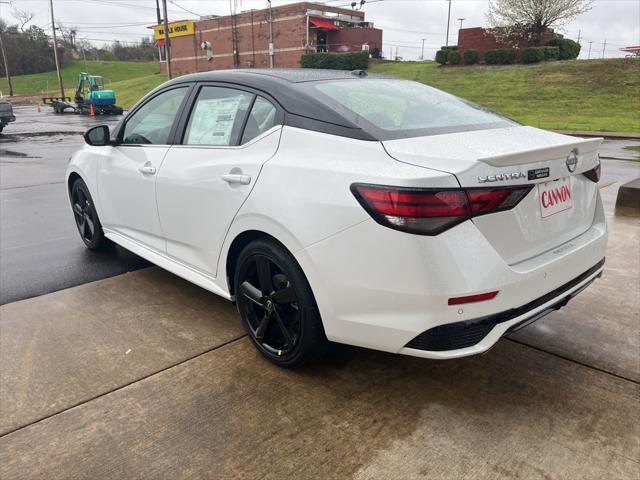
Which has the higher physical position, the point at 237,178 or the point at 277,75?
the point at 277,75

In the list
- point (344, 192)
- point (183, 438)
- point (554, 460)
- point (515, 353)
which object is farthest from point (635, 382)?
point (183, 438)

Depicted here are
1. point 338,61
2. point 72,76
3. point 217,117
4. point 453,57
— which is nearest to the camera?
point 217,117

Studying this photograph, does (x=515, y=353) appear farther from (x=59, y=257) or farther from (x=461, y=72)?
(x=461, y=72)

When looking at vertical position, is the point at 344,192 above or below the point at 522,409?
above

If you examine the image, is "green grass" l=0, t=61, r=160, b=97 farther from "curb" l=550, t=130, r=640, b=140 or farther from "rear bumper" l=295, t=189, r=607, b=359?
"rear bumper" l=295, t=189, r=607, b=359

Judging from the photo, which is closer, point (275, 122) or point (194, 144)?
point (275, 122)

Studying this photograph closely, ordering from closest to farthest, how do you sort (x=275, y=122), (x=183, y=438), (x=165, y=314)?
(x=183, y=438)
(x=275, y=122)
(x=165, y=314)

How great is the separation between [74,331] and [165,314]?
0.59m

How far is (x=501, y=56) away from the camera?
121 ft

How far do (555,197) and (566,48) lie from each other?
3964cm

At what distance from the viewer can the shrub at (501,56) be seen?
36.5 meters

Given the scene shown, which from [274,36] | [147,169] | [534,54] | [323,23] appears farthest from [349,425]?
[274,36]

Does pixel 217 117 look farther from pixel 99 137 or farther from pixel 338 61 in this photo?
pixel 338 61

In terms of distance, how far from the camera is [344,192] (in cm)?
227
